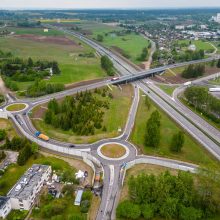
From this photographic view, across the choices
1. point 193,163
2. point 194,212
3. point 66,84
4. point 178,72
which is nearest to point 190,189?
point 194,212

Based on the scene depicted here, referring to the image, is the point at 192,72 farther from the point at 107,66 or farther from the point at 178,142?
the point at 178,142

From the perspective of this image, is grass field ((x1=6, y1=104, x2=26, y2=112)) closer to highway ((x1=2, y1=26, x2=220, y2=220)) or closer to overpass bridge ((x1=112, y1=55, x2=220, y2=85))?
highway ((x1=2, y1=26, x2=220, y2=220))

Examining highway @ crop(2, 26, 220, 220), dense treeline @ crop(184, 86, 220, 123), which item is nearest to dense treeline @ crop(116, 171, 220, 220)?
highway @ crop(2, 26, 220, 220)

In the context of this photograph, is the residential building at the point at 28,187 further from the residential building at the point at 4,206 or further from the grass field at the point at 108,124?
the grass field at the point at 108,124

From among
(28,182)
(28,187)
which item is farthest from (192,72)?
(28,187)

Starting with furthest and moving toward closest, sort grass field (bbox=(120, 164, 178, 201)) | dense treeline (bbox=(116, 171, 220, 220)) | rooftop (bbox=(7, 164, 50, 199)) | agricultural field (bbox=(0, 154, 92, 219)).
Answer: grass field (bbox=(120, 164, 178, 201)) → rooftop (bbox=(7, 164, 50, 199)) → agricultural field (bbox=(0, 154, 92, 219)) → dense treeline (bbox=(116, 171, 220, 220))

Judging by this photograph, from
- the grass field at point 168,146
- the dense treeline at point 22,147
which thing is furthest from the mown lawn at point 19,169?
the grass field at point 168,146
